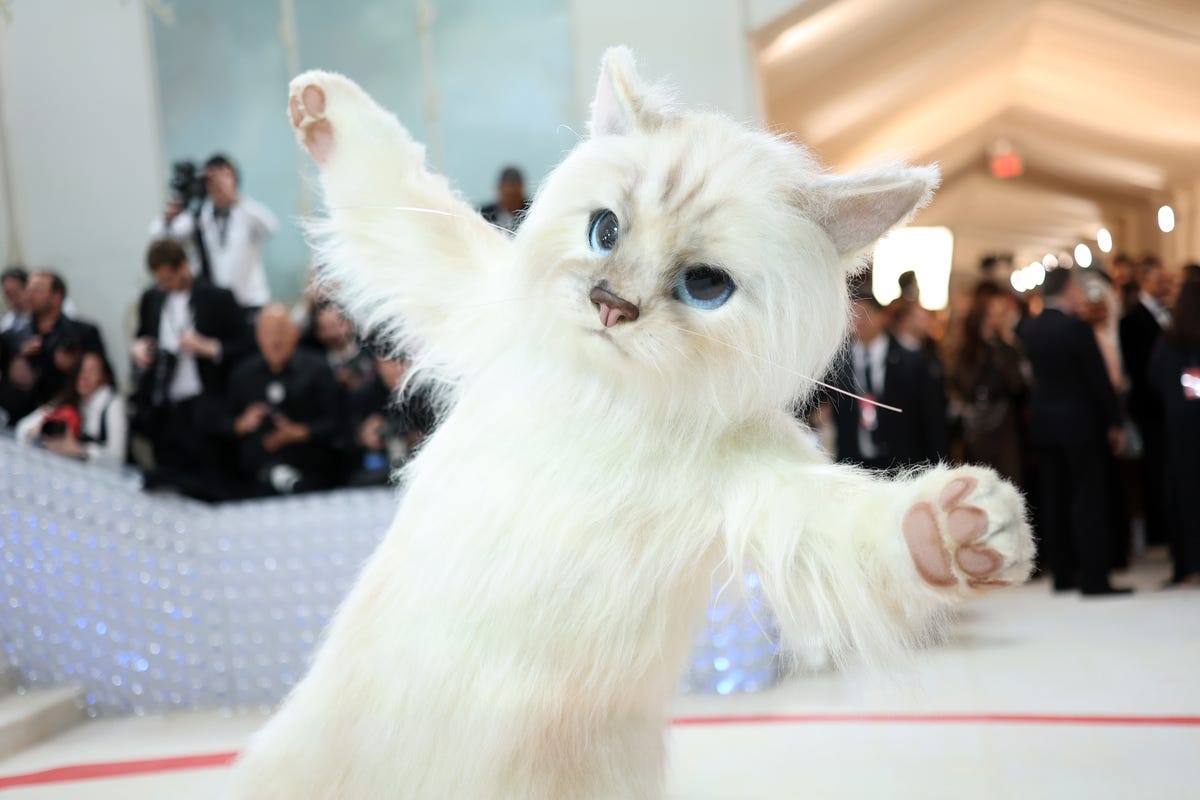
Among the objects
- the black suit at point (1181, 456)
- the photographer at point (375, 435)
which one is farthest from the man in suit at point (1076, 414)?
the photographer at point (375, 435)

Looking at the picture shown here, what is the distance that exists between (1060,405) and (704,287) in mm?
4207

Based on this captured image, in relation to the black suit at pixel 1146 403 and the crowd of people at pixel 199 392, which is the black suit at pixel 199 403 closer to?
the crowd of people at pixel 199 392

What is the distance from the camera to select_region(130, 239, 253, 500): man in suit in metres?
4.60

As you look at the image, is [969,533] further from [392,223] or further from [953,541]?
[392,223]

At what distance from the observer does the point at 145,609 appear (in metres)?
4.20

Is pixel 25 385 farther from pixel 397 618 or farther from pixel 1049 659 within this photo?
pixel 1049 659

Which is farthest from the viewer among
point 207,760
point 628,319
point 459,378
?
point 207,760

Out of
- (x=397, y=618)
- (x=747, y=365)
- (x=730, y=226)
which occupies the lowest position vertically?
(x=397, y=618)

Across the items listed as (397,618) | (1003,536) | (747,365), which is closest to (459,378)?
(397,618)

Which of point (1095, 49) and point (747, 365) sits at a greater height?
point (1095, 49)

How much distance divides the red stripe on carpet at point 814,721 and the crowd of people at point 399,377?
3.11 feet

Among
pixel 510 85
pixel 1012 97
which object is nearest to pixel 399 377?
pixel 510 85

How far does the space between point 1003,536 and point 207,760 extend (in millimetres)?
2226

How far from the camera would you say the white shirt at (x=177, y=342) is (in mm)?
4676
